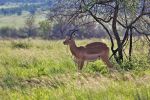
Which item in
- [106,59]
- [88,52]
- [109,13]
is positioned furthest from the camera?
[109,13]

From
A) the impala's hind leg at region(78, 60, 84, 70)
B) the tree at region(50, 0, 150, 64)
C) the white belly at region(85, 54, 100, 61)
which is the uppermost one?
the tree at region(50, 0, 150, 64)

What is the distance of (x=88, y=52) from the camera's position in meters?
11.2

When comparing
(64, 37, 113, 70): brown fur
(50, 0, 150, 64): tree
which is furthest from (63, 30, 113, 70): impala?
(50, 0, 150, 64): tree

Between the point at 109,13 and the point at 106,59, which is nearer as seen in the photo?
the point at 106,59

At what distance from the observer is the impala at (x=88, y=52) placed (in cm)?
1119

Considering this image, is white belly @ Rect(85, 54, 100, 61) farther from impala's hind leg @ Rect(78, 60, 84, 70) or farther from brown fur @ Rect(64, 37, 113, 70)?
impala's hind leg @ Rect(78, 60, 84, 70)

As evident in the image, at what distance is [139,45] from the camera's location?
12.9 m

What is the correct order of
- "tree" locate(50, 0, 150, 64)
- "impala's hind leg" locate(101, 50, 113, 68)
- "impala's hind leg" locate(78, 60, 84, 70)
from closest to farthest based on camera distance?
"impala's hind leg" locate(78, 60, 84, 70) → "impala's hind leg" locate(101, 50, 113, 68) → "tree" locate(50, 0, 150, 64)

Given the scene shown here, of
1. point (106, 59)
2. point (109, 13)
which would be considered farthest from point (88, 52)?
point (109, 13)

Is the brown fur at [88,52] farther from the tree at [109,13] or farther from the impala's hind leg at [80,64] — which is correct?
the tree at [109,13]

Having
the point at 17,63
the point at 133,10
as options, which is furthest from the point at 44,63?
the point at 133,10

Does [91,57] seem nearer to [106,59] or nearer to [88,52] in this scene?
[88,52]

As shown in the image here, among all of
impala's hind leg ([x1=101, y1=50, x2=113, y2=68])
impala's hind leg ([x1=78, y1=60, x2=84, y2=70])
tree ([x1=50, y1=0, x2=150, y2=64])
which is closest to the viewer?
impala's hind leg ([x1=78, y1=60, x2=84, y2=70])

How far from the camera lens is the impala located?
11.2 metres
